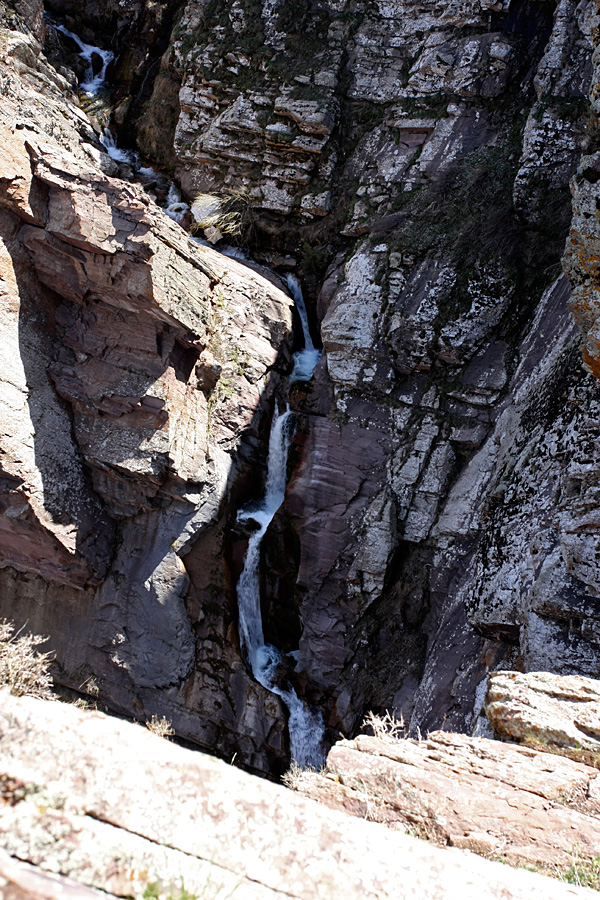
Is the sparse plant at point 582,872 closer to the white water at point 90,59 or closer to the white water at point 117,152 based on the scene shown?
the white water at point 117,152

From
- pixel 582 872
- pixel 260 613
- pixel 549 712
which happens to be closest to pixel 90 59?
pixel 260 613

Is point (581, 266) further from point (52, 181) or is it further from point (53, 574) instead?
point (53, 574)

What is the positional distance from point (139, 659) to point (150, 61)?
15935mm

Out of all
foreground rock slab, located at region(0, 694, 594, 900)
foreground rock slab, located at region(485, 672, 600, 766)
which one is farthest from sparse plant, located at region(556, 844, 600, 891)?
foreground rock slab, located at region(485, 672, 600, 766)

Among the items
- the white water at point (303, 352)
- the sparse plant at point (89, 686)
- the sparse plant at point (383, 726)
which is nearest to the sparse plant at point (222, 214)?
the white water at point (303, 352)

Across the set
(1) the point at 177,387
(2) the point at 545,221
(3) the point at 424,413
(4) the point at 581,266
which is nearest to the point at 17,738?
(4) the point at 581,266

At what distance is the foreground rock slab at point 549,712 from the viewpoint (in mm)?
4988

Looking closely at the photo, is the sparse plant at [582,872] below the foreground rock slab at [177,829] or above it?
below

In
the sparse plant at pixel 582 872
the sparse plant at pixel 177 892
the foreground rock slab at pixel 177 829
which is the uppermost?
the foreground rock slab at pixel 177 829

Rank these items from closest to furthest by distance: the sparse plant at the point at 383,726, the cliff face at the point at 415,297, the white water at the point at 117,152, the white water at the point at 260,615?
the sparse plant at the point at 383,726 → the cliff face at the point at 415,297 → the white water at the point at 260,615 → the white water at the point at 117,152

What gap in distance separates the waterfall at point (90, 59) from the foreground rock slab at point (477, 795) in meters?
18.8

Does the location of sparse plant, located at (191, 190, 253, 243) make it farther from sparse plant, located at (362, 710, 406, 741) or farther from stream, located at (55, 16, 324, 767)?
sparse plant, located at (362, 710, 406, 741)

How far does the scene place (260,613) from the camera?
1300 centimetres

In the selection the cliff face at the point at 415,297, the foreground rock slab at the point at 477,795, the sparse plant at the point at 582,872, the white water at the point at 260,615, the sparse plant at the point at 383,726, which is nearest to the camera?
the sparse plant at the point at 582,872
